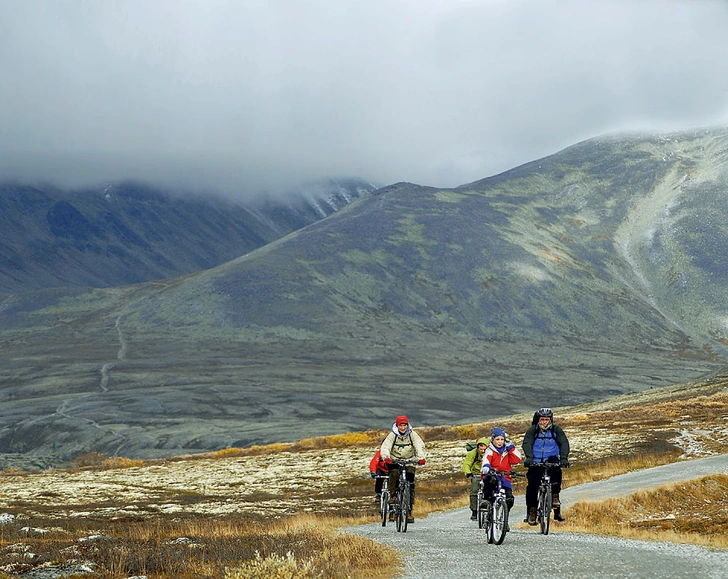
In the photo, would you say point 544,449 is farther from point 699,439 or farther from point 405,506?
point 699,439

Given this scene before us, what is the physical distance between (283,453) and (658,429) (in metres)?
33.5

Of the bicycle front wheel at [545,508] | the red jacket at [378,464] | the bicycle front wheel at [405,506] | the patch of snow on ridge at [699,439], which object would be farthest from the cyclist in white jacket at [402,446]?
the patch of snow on ridge at [699,439]

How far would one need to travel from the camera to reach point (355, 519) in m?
30.2

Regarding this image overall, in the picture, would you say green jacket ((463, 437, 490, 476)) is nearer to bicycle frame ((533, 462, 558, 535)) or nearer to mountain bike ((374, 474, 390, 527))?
bicycle frame ((533, 462, 558, 535))

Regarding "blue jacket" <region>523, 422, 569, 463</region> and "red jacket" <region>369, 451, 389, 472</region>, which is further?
"red jacket" <region>369, 451, 389, 472</region>

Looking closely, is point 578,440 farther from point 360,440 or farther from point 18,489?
point 18,489

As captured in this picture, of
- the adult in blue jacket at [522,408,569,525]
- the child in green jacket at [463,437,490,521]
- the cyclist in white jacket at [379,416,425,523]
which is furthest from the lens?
the cyclist in white jacket at [379,416,425,523]

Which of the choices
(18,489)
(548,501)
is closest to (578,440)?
(18,489)

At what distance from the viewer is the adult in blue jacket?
62.7 feet

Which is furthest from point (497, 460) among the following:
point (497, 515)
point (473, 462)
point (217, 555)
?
point (217, 555)

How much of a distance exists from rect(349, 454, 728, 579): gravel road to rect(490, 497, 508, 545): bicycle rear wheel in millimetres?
227

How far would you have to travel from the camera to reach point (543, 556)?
15367mm

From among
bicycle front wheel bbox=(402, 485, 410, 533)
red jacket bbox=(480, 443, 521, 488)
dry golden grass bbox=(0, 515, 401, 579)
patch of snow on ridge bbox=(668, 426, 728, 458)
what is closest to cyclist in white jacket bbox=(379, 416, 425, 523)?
bicycle front wheel bbox=(402, 485, 410, 533)

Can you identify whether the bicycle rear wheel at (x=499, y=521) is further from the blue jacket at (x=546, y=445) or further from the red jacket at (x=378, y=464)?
the red jacket at (x=378, y=464)
